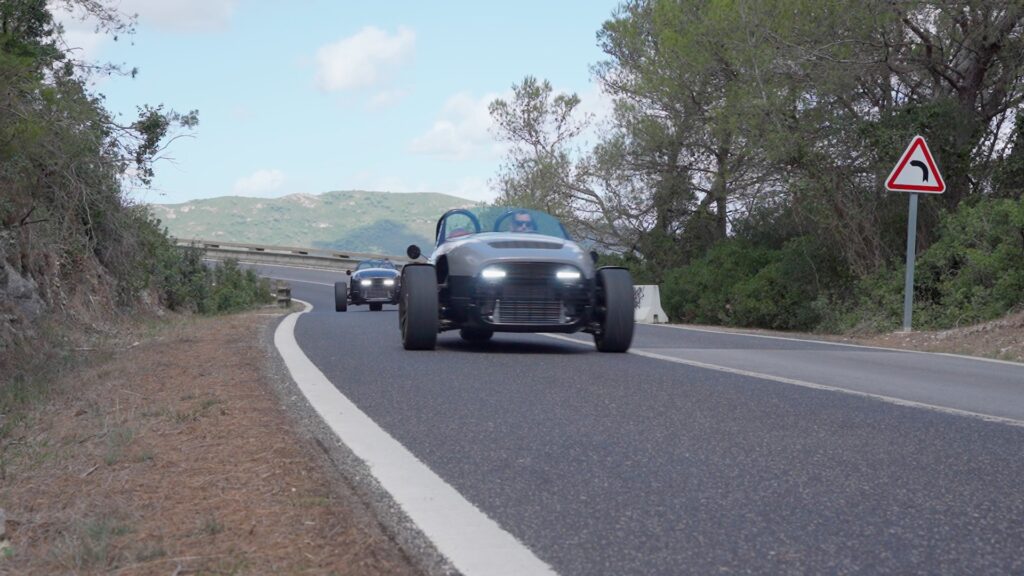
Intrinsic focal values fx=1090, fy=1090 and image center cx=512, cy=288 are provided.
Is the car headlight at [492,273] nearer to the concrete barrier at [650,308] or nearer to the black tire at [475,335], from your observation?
the black tire at [475,335]

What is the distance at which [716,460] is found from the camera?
470 centimetres

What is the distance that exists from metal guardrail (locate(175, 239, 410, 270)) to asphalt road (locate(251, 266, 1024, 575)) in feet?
178

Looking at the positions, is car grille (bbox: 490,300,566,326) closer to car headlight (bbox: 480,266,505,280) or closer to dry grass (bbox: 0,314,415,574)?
car headlight (bbox: 480,266,505,280)

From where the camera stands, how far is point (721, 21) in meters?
23.3

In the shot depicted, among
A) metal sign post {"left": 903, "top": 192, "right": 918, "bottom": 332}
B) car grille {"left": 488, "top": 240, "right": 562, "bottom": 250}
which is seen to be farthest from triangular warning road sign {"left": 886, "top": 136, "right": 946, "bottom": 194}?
car grille {"left": 488, "top": 240, "right": 562, "bottom": 250}

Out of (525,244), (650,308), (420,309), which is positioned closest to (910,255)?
(525,244)

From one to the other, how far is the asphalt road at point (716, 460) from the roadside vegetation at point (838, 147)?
1032 cm

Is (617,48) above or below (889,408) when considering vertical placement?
above

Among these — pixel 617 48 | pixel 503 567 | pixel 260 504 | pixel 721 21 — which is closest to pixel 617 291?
pixel 260 504

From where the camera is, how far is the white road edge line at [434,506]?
316 centimetres

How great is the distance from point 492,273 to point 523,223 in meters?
1.60

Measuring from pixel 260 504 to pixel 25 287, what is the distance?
12618 mm

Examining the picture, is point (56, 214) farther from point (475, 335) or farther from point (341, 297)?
point (341, 297)

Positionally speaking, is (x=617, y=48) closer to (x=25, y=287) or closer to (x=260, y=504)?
(x=25, y=287)
